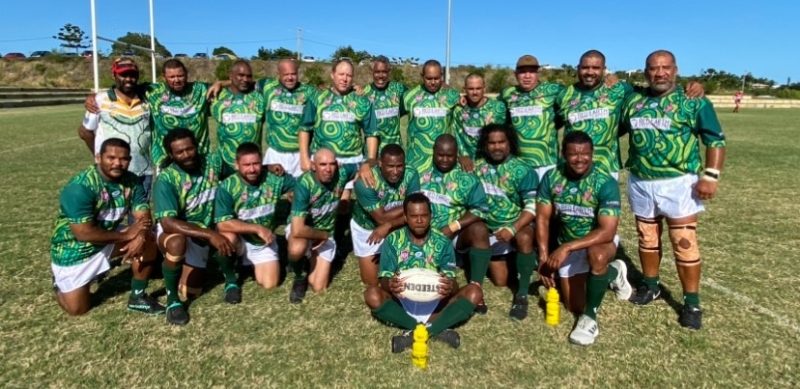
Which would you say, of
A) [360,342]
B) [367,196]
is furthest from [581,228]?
A: [360,342]

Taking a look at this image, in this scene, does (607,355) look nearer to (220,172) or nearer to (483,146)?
(483,146)

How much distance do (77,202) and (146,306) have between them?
37.4 inches

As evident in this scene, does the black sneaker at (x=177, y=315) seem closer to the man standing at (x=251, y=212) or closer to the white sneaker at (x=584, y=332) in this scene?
the man standing at (x=251, y=212)

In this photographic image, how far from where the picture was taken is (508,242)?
16.8 feet

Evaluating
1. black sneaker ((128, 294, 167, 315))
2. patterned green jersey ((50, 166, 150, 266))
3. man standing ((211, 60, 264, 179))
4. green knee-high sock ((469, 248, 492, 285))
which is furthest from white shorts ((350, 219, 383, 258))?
patterned green jersey ((50, 166, 150, 266))

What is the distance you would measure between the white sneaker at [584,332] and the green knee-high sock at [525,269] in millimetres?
607

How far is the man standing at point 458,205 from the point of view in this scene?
15.2 feet

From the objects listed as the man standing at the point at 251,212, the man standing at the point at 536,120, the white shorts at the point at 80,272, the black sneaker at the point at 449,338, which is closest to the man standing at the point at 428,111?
the man standing at the point at 536,120

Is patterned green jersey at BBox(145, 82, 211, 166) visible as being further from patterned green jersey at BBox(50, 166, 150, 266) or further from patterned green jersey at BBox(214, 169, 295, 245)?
patterned green jersey at BBox(50, 166, 150, 266)

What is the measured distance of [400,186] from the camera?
4922 millimetres

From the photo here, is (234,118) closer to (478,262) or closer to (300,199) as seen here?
(300,199)

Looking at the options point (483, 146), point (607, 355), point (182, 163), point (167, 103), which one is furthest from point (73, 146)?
point (607, 355)

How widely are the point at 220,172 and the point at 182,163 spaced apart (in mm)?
461

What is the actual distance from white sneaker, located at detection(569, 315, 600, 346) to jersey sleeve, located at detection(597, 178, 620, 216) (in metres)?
0.78
